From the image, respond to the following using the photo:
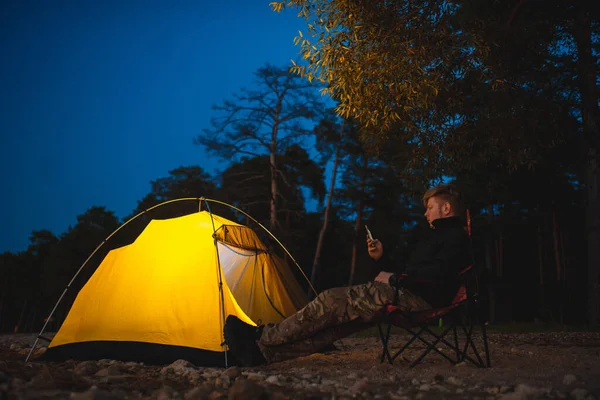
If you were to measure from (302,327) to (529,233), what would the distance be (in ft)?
58.8

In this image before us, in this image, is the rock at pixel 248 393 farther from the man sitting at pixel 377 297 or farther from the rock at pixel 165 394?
the man sitting at pixel 377 297

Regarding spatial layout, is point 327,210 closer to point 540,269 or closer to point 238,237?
point 540,269

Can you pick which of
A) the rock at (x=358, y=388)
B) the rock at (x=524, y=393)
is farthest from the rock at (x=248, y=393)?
the rock at (x=524, y=393)

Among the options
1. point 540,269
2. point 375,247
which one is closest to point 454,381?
point 375,247

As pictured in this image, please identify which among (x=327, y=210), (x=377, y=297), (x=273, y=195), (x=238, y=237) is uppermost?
(x=273, y=195)

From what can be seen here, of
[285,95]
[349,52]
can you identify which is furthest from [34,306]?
[349,52]

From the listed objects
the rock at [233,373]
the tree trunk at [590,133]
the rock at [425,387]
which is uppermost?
the tree trunk at [590,133]

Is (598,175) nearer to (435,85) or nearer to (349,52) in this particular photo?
(435,85)

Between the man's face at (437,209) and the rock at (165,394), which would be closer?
the rock at (165,394)

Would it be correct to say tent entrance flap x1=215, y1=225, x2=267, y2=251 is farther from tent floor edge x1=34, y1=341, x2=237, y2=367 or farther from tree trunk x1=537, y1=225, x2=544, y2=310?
tree trunk x1=537, y1=225, x2=544, y2=310

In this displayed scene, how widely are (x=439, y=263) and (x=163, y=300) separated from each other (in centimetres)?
298

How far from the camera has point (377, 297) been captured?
3.79 meters

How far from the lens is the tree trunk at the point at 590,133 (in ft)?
25.9

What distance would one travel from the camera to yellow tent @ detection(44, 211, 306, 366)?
5.05 meters
